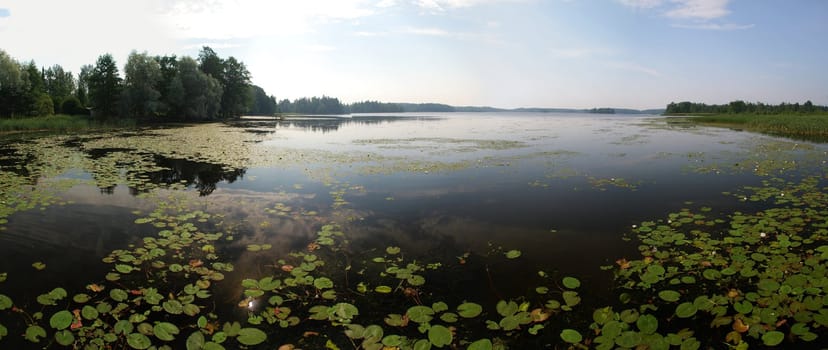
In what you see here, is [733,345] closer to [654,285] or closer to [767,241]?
[654,285]

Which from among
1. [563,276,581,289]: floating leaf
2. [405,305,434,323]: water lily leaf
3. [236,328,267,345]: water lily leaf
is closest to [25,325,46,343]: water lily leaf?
[236,328,267,345]: water lily leaf

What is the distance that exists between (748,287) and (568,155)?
52.1 feet

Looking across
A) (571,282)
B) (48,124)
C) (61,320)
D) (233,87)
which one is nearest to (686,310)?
(571,282)

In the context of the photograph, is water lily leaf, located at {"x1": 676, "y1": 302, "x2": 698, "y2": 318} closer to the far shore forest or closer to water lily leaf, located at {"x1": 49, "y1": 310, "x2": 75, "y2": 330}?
water lily leaf, located at {"x1": 49, "y1": 310, "x2": 75, "y2": 330}

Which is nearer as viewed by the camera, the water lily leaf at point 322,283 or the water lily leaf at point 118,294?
the water lily leaf at point 118,294

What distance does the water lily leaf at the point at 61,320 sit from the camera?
4004mm

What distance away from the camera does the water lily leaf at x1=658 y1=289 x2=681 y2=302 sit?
4.79 metres

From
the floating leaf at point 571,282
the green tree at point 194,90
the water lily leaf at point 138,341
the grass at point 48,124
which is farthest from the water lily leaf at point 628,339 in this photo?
the green tree at point 194,90

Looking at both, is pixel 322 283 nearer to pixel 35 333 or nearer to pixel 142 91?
pixel 35 333

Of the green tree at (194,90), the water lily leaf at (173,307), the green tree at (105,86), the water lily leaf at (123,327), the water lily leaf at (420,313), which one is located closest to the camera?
the water lily leaf at (123,327)

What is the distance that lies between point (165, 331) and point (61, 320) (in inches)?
46.3

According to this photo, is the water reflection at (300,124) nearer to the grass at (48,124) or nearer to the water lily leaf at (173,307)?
the grass at (48,124)

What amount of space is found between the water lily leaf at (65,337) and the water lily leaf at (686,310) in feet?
21.0

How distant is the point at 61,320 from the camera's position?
4.08 meters
